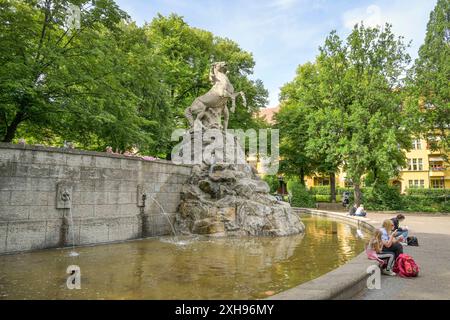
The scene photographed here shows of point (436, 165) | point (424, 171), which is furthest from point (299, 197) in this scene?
point (436, 165)

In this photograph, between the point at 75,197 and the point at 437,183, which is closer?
the point at 75,197

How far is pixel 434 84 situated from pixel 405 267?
29542 millimetres

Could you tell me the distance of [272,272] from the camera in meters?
6.96

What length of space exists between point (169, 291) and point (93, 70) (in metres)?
8.31

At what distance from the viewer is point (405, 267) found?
687 centimetres

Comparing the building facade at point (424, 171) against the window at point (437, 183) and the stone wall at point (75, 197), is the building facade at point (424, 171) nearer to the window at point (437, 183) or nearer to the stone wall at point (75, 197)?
the window at point (437, 183)

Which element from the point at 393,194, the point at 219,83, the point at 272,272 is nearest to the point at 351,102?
the point at 393,194

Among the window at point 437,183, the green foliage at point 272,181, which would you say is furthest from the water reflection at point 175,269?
the window at point 437,183

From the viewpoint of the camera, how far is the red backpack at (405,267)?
6813 mm

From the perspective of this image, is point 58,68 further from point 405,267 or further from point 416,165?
point 416,165

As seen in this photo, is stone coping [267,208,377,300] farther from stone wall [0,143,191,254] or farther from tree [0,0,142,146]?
tree [0,0,142,146]

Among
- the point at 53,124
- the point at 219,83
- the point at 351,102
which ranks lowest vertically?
the point at 53,124
